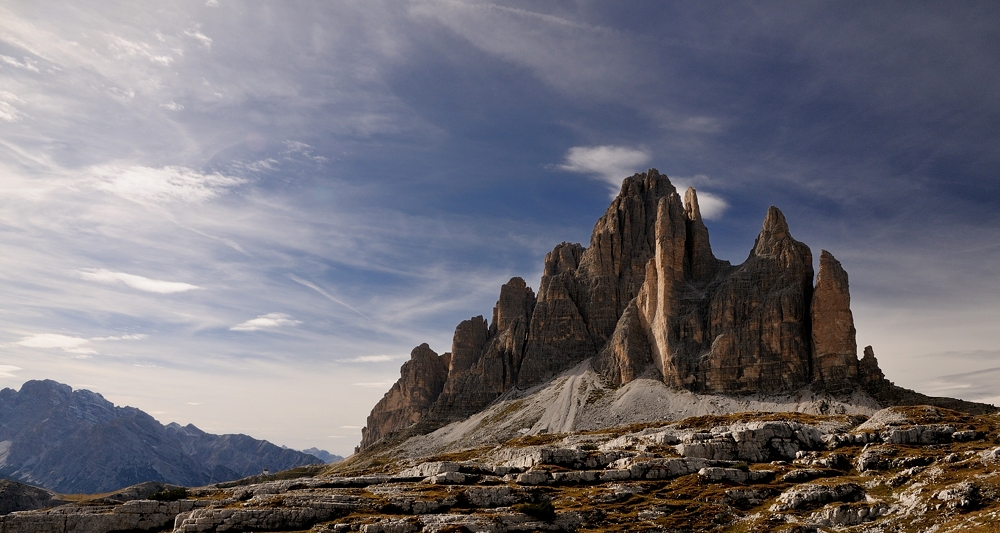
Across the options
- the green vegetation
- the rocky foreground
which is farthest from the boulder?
the green vegetation

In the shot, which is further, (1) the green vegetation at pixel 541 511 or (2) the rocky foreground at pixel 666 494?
(1) the green vegetation at pixel 541 511

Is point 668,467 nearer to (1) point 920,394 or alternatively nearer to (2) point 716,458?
(2) point 716,458

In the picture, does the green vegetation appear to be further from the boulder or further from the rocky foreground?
the boulder

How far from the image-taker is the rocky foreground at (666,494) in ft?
224

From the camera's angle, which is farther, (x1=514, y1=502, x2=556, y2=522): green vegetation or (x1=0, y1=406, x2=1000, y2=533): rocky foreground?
(x1=514, y1=502, x2=556, y2=522): green vegetation

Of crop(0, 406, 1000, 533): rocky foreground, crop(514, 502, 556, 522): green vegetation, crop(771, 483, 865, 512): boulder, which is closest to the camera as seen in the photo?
crop(0, 406, 1000, 533): rocky foreground

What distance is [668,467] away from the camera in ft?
309

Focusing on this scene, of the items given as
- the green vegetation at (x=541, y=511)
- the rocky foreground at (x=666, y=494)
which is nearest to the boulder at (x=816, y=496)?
the rocky foreground at (x=666, y=494)

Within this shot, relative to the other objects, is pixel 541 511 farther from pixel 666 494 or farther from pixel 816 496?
pixel 816 496

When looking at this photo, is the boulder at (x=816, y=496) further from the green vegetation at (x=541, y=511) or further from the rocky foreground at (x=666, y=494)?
the green vegetation at (x=541, y=511)

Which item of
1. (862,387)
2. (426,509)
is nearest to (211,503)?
(426,509)

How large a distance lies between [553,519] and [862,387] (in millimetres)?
163121

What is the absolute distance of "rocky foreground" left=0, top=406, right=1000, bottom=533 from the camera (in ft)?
224

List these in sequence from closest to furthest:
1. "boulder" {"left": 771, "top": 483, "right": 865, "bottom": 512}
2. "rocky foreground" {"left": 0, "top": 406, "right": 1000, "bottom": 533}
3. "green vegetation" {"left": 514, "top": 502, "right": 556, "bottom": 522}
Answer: "rocky foreground" {"left": 0, "top": 406, "right": 1000, "bottom": 533} < "green vegetation" {"left": 514, "top": 502, "right": 556, "bottom": 522} < "boulder" {"left": 771, "top": 483, "right": 865, "bottom": 512}
